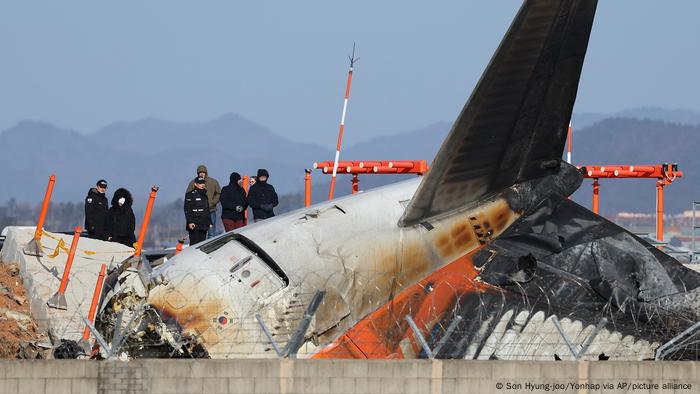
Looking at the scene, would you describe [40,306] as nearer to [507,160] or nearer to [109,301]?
[109,301]

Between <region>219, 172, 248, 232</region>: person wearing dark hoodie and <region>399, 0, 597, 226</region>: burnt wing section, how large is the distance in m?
7.87

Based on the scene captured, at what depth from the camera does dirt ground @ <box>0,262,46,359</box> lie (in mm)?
20172

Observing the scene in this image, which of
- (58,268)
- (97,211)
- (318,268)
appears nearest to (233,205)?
(97,211)

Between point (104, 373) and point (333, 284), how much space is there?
194 inches

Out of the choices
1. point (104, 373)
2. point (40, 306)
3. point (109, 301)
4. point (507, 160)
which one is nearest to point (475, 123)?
point (507, 160)

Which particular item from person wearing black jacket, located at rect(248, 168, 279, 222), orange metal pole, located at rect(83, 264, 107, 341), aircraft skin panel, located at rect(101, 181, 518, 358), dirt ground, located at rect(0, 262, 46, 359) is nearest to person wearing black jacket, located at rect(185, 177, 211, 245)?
person wearing black jacket, located at rect(248, 168, 279, 222)

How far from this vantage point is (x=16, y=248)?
88.9 feet

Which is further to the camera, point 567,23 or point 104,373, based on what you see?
point 567,23

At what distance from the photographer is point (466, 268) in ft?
66.3

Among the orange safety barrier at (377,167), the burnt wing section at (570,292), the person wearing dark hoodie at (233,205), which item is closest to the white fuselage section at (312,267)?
the burnt wing section at (570,292)

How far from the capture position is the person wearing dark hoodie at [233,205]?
27656 mm

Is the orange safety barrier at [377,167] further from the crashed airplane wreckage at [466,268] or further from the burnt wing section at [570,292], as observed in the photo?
the burnt wing section at [570,292]

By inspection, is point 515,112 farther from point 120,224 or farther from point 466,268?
point 120,224

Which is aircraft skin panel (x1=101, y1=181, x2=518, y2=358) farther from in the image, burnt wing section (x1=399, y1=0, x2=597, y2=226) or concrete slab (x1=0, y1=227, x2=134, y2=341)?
concrete slab (x1=0, y1=227, x2=134, y2=341)
